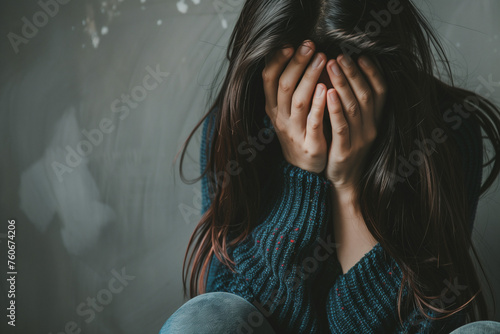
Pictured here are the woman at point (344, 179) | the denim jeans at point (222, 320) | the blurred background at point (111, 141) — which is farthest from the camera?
the blurred background at point (111, 141)

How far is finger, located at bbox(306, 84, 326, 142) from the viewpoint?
643mm

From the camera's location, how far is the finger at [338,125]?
0.64 metres

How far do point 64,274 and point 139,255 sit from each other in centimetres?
16

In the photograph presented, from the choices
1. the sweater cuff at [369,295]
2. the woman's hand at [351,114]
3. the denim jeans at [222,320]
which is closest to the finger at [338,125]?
the woman's hand at [351,114]

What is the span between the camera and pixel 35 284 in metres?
0.91

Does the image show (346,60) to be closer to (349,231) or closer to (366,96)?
(366,96)

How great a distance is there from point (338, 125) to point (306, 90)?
0.24 feet

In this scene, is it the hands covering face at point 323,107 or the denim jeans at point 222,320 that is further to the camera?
the hands covering face at point 323,107

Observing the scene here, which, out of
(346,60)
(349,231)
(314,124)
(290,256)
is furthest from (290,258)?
(346,60)

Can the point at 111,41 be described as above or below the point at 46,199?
above

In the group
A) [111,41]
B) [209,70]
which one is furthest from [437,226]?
[111,41]

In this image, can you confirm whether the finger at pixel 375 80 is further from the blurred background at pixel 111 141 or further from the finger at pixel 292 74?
the blurred background at pixel 111 141

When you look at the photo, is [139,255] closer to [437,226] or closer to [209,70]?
[209,70]

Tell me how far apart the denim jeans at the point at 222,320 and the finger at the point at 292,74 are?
0.31 metres
